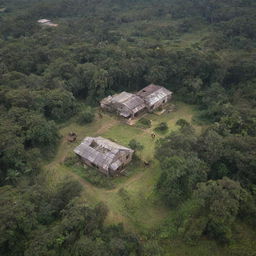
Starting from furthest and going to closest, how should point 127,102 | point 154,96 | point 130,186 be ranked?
point 154,96 → point 127,102 → point 130,186

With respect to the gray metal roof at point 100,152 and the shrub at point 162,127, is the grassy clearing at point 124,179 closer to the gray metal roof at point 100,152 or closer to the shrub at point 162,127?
the shrub at point 162,127

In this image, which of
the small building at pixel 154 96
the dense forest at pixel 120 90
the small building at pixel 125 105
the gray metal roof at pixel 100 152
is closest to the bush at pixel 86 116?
the dense forest at pixel 120 90

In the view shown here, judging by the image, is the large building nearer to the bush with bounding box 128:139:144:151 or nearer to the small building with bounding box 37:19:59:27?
the bush with bounding box 128:139:144:151

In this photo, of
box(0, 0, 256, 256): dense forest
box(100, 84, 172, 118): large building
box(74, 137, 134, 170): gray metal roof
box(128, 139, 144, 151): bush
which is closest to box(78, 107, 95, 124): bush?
box(0, 0, 256, 256): dense forest

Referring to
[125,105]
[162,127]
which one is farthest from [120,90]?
[162,127]

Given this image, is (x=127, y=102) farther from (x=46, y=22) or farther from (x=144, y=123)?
(x=46, y=22)

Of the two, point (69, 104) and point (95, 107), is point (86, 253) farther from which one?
point (95, 107)
